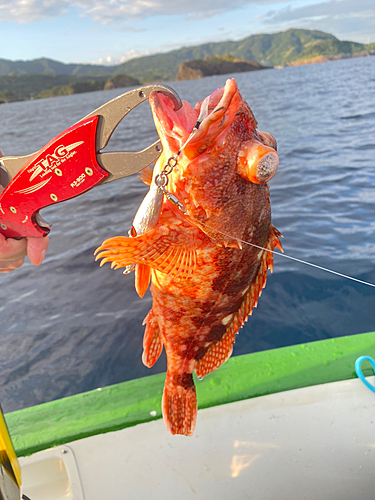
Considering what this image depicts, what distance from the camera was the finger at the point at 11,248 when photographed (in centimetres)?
211

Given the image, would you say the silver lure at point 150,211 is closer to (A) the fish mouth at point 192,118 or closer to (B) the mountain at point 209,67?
(A) the fish mouth at point 192,118

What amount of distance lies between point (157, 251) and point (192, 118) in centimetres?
76

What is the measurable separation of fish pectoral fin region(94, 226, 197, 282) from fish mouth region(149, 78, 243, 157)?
0.46m

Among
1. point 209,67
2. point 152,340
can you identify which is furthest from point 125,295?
point 209,67

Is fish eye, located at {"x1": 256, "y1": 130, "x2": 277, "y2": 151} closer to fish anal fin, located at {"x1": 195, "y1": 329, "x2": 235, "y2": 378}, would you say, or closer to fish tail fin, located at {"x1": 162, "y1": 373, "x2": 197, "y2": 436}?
fish anal fin, located at {"x1": 195, "y1": 329, "x2": 235, "y2": 378}

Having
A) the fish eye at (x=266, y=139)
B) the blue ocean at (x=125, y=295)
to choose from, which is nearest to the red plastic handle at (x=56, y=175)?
the fish eye at (x=266, y=139)

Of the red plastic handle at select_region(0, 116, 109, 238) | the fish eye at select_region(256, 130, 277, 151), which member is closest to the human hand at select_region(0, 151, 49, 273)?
the red plastic handle at select_region(0, 116, 109, 238)

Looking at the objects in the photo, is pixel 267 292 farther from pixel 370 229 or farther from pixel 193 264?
pixel 193 264

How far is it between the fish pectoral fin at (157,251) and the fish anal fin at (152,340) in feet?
2.28

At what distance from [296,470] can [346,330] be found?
305cm

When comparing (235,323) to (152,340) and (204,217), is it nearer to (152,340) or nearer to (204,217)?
(152,340)

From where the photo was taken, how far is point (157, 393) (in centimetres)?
365

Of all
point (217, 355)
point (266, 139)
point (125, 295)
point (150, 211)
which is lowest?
point (125, 295)

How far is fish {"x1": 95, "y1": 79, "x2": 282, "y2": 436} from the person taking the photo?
1866mm
